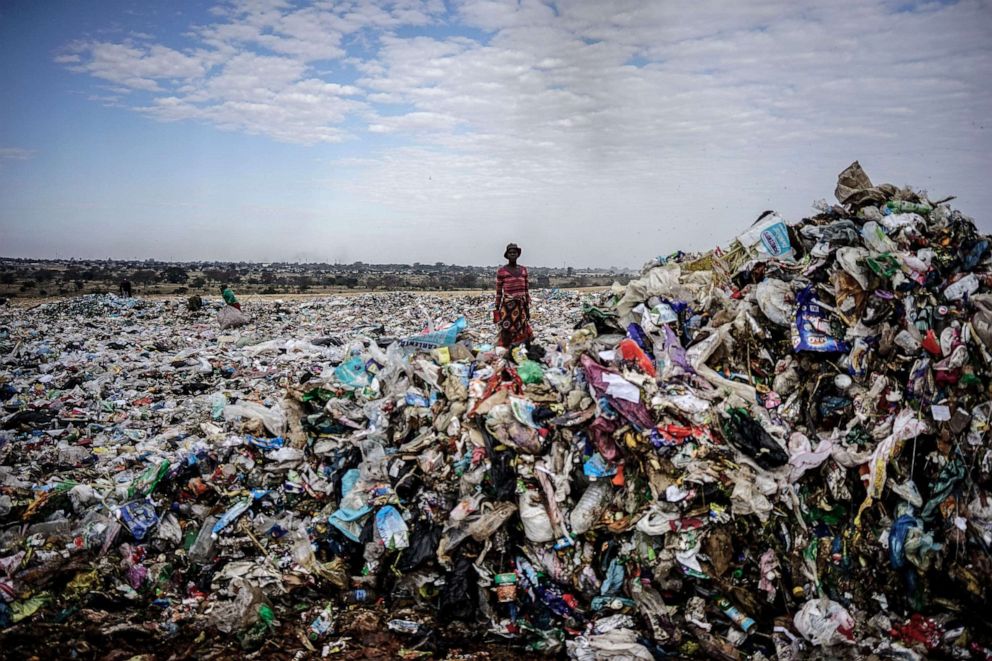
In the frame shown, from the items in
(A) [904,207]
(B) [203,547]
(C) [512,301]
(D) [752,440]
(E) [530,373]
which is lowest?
(B) [203,547]

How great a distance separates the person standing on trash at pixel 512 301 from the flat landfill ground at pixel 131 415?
745mm

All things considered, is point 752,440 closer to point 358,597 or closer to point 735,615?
point 735,615

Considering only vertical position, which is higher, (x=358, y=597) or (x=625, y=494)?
(x=625, y=494)

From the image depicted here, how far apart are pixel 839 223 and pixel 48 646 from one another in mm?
5741

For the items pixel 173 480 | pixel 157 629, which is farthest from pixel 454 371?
pixel 157 629

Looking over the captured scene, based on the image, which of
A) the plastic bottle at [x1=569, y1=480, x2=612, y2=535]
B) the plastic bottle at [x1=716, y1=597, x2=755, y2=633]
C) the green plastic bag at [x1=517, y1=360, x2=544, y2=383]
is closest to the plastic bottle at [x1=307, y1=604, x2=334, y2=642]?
the plastic bottle at [x1=569, y1=480, x2=612, y2=535]

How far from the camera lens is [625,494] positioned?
3582mm

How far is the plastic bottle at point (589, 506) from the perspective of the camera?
3.53m

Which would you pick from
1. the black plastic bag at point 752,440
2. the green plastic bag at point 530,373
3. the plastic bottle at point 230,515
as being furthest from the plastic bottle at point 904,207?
the plastic bottle at point 230,515

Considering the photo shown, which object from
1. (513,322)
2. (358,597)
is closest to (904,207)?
(513,322)

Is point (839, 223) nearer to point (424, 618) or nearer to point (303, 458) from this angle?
point (424, 618)

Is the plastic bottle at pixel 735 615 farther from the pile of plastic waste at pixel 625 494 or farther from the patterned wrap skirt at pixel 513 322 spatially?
the patterned wrap skirt at pixel 513 322

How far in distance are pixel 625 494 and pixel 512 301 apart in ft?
8.46

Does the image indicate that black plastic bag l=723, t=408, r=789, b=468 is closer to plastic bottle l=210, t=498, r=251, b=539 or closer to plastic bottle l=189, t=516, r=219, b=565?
plastic bottle l=210, t=498, r=251, b=539
